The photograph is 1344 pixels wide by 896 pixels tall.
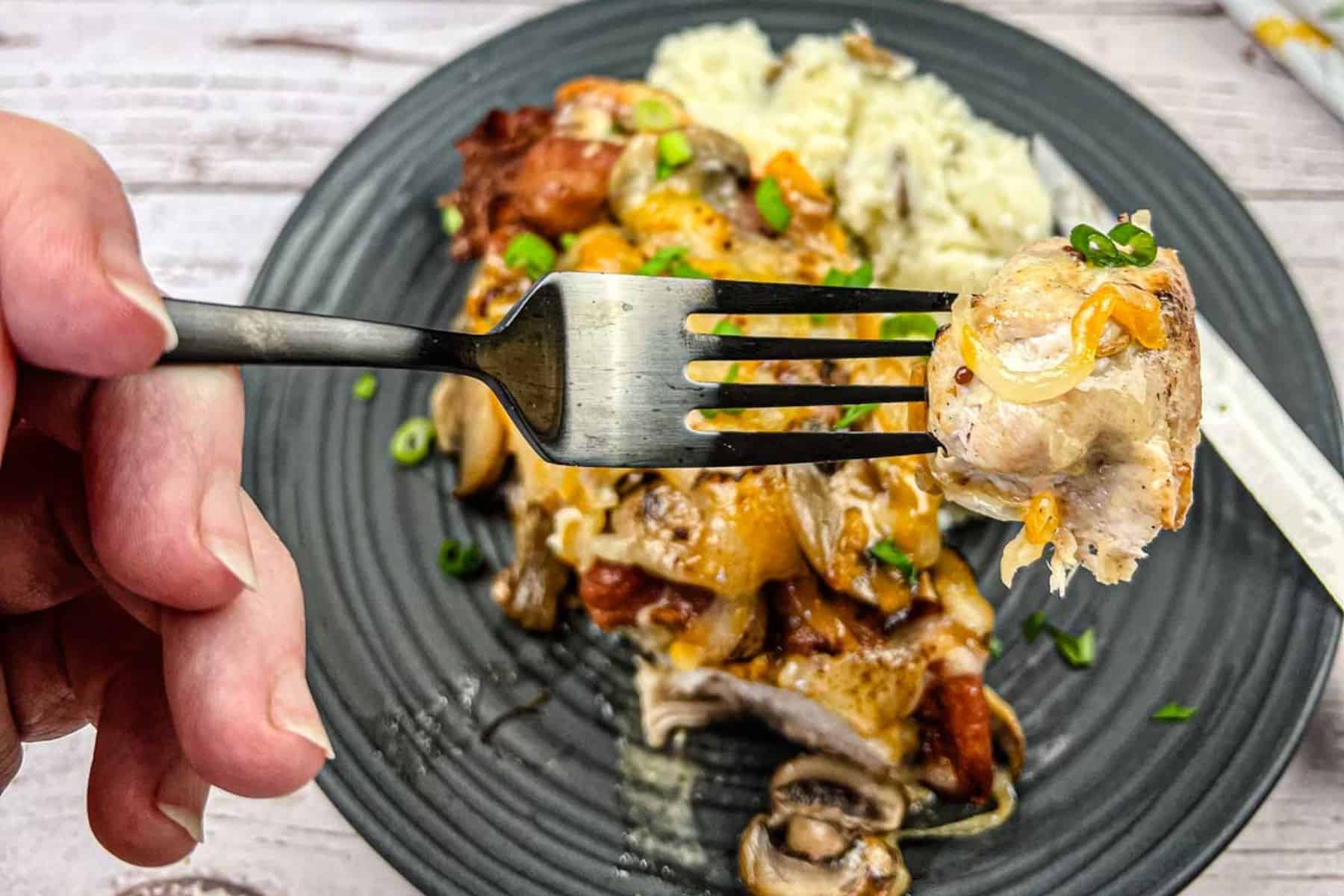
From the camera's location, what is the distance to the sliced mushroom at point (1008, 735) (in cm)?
268

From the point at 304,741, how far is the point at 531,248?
1.68 m

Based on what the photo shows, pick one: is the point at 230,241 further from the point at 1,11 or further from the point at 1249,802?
the point at 1249,802

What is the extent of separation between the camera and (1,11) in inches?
167

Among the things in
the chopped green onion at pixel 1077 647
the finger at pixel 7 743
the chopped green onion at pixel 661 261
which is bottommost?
the chopped green onion at pixel 1077 647

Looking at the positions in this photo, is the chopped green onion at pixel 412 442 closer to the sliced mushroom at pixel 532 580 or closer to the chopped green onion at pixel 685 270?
the sliced mushroom at pixel 532 580

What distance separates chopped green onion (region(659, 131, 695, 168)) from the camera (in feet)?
9.86

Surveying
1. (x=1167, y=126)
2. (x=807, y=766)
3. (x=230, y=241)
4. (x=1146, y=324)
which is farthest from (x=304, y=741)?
(x=1167, y=126)

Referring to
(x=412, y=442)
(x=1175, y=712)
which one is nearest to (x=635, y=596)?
(x=412, y=442)

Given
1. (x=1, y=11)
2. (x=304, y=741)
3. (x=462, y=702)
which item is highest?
(x=1, y=11)

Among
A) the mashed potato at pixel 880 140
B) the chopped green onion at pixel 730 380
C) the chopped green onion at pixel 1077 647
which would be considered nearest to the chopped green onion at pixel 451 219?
the mashed potato at pixel 880 140

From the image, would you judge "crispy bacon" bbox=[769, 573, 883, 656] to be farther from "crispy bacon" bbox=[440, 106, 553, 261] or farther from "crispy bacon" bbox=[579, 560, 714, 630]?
"crispy bacon" bbox=[440, 106, 553, 261]

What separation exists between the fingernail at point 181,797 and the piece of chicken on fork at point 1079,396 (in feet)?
5.39

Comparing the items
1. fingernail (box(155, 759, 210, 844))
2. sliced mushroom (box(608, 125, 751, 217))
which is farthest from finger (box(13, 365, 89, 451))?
sliced mushroom (box(608, 125, 751, 217))

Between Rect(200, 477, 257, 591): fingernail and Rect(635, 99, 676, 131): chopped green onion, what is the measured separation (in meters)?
1.84
